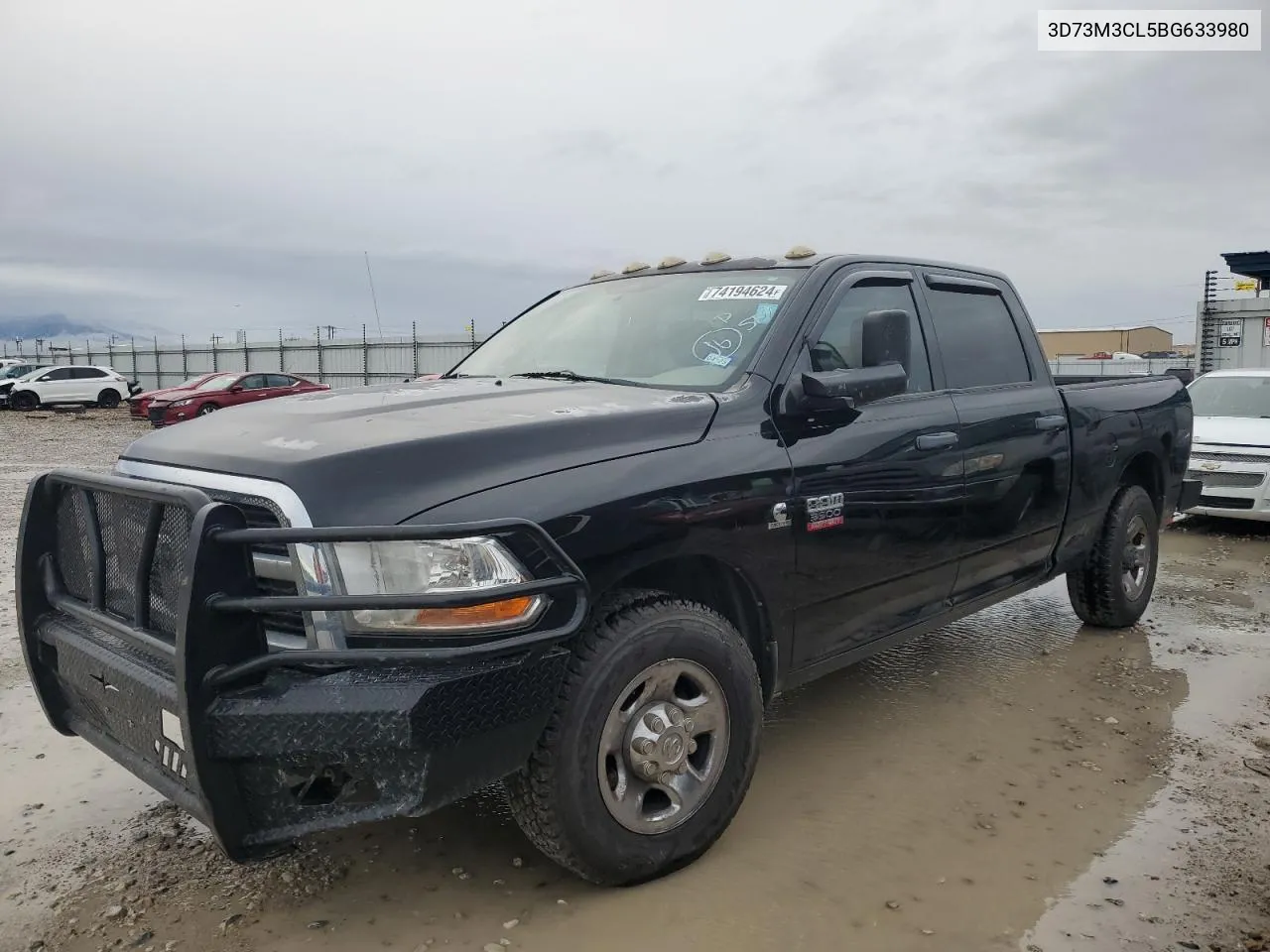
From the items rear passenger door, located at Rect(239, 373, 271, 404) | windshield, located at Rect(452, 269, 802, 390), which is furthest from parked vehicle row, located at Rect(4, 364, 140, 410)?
windshield, located at Rect(452, 269, 802, 390)

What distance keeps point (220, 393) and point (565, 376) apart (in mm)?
20717

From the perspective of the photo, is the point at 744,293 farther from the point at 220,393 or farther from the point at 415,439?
the point at 220,393

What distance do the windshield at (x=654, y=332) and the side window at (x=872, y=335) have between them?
0.21 metres

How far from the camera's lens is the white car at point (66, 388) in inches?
1135

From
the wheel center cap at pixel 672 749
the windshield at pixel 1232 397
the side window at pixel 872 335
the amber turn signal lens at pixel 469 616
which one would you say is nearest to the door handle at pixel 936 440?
the side window at pixel 872 335

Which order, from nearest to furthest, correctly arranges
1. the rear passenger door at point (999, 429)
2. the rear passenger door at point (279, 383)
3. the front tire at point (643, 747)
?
the front tire at point (643, 747) → the rear passenger door at point (999, 429) → the rear passenger door at point (279, 383)

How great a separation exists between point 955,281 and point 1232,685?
7.68 ft

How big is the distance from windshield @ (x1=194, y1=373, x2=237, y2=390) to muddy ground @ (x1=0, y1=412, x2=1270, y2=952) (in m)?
19.5

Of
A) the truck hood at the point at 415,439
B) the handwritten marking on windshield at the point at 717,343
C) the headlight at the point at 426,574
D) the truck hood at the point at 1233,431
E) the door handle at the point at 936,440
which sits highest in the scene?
the handwritten marking on windshield at the point at 717,343

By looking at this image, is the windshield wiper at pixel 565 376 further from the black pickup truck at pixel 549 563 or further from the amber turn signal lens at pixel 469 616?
the amber turn signal lens at pixel 469 616

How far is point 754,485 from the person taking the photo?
2.87m

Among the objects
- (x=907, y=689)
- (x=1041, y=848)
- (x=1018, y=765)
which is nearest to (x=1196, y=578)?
(x=907, y=689)

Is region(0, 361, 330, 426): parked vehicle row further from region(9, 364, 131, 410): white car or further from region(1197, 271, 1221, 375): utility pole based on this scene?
region(1197, 271, 1221, 375): utility pole

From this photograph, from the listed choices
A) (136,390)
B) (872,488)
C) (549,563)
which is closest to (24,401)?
(136,390)
